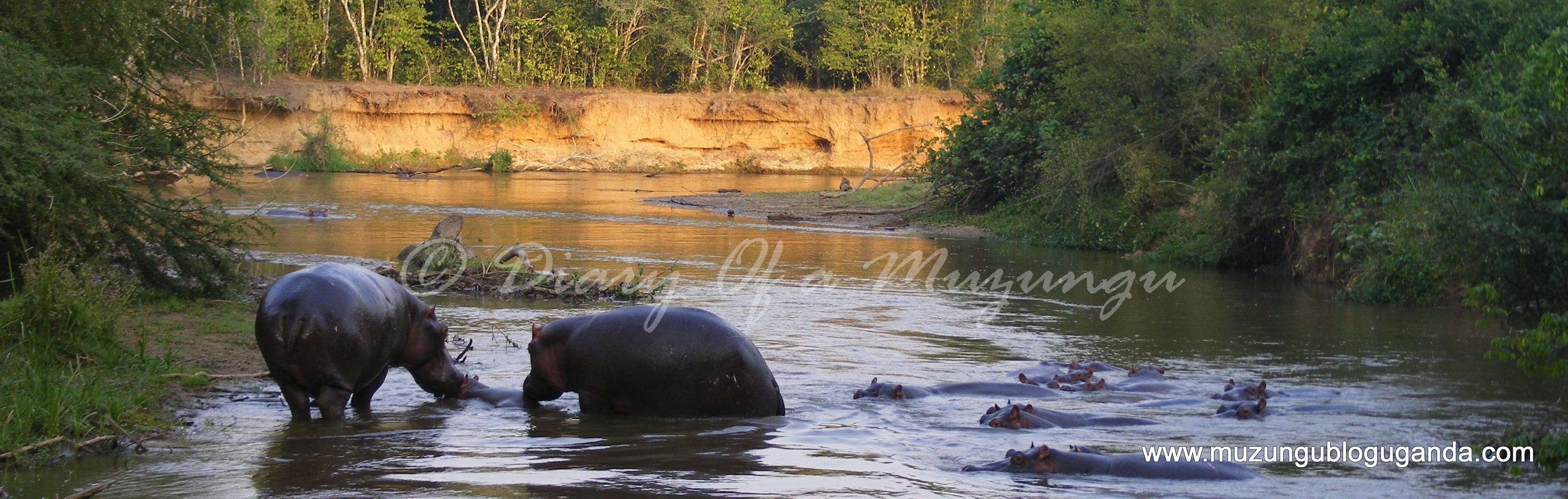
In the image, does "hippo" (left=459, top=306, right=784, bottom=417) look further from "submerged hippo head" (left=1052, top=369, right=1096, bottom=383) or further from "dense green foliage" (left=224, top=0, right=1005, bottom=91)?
"dense green foliage" (left=224, top=0, right=1005, bottom=91)

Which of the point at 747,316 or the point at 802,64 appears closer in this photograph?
the point at 747,316

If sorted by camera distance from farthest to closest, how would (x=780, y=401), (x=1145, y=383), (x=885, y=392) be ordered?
(x=1145, y=383)
(x=885, y=392)
(x=780, y=401)

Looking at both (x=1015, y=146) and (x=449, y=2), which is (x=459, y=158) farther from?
(x=1015, y=146)

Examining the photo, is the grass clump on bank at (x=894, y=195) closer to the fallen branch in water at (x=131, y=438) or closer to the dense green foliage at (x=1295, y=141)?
the dense green foliage at (x=1295, y=141)

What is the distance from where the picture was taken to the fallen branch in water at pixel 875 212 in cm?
2894

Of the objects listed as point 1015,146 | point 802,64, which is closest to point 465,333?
point 1015,146

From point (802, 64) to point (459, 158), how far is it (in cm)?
1916

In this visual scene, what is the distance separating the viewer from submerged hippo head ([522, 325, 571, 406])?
791 cm

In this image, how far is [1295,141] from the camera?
1798 cm

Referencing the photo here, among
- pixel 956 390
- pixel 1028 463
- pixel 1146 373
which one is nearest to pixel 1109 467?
pixel 1028 463

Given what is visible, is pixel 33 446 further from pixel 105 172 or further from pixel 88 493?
pixel 105 172

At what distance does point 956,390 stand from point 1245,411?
1999 mm

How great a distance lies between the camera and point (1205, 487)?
6293 mm

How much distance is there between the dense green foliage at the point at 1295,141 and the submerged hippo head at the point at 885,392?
3.92m
